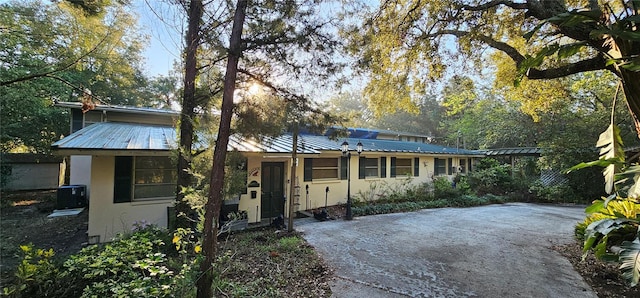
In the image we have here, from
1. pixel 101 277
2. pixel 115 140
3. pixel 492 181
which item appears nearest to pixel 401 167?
pixel 492 181

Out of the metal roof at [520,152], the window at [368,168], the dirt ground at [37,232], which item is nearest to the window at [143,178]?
the dirt ground at [37,232]

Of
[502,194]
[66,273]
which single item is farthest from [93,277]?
[502,194]

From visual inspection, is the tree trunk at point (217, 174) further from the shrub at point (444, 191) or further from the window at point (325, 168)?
the shrub at point (444, 191)

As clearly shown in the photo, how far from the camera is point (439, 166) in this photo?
635 inches

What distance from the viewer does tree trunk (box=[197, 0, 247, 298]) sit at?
2977 millimetres

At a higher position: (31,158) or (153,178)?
(31,158)

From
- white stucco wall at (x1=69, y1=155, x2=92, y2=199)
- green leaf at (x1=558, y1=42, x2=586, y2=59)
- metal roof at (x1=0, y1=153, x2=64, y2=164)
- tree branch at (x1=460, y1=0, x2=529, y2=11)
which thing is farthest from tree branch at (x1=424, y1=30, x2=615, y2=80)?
metal roof at (x1=0, y1=153, x2=64, y2=164)

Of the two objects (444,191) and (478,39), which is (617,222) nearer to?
(478,39)

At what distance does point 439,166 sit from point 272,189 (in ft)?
38.6

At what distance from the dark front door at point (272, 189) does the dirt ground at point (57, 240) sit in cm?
210

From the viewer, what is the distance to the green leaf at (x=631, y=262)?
263cm

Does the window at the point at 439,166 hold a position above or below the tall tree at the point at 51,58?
→ below

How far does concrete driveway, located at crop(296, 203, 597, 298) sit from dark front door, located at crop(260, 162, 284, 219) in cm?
112

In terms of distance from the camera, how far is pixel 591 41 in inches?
161
